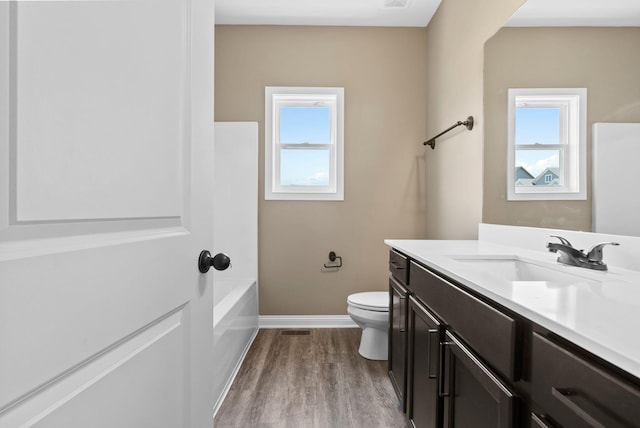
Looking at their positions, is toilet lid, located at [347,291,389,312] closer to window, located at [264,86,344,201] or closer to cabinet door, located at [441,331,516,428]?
window, located at [264,86,344,201]

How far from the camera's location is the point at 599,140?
1.23m

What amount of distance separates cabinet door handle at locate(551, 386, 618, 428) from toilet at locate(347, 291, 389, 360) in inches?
66.9

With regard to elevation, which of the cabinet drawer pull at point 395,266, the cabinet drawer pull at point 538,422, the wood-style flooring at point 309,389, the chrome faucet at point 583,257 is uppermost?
the chrome faucet at point 583,257

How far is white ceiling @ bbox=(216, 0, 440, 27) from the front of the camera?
2.71 m

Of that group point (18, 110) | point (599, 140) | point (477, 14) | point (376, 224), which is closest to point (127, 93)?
point (18, 110)

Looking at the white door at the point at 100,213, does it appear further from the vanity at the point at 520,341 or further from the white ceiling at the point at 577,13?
the white ceiling at the point at 577,13

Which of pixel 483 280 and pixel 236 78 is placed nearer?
pixel 483 280

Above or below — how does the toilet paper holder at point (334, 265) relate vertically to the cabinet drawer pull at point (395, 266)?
below

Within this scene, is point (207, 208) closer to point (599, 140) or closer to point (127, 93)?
point (127, 93)

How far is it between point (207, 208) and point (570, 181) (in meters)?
1.41

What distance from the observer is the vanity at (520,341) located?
509 millimetres

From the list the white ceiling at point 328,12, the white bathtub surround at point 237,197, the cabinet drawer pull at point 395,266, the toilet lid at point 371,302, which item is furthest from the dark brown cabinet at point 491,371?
the white ceiling at point 328,12

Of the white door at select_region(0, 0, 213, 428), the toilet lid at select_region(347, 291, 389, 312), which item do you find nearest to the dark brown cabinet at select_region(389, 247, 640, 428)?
the toilet lid at select_region(347, 291, 389, 312)

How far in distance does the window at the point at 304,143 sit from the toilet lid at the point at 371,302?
94 cm
